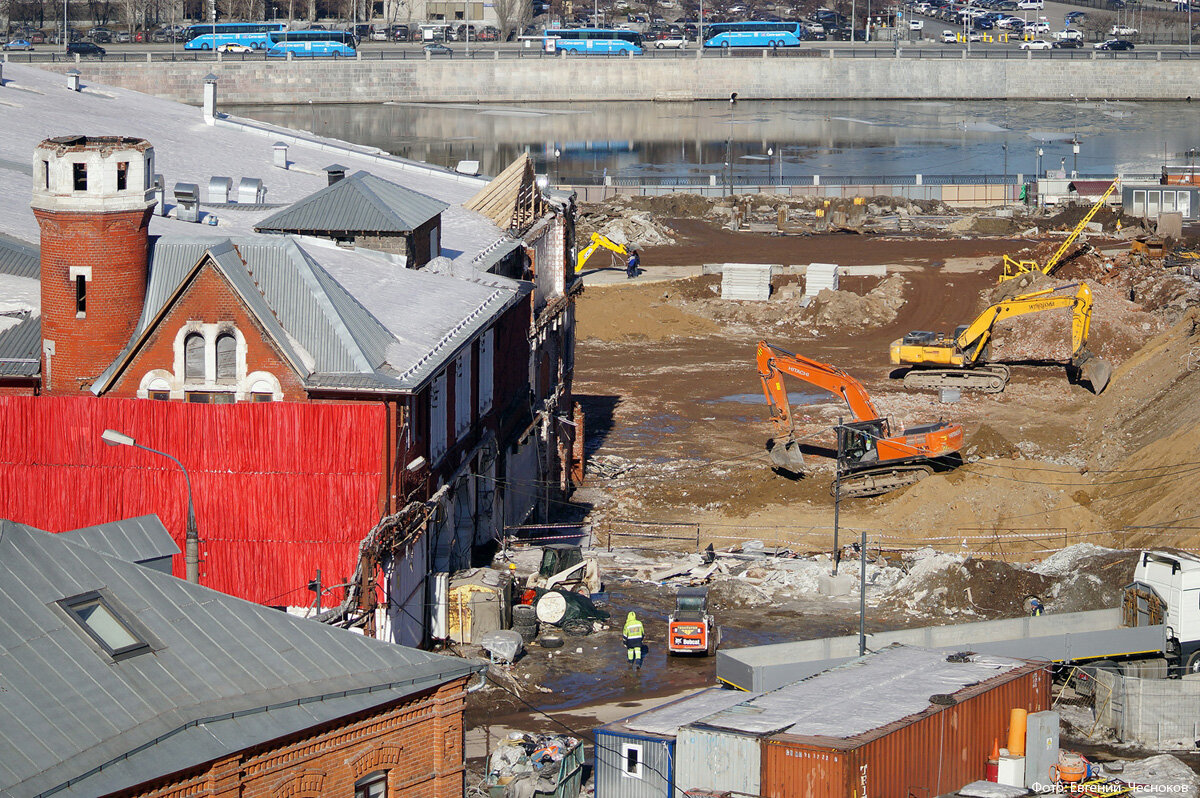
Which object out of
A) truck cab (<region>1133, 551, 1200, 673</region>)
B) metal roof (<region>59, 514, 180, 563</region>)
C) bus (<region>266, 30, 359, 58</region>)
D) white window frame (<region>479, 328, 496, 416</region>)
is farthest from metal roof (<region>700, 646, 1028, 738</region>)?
bus (<region>266, 30, 359, 58</region>)

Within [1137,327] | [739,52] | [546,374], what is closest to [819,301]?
[1137,327]

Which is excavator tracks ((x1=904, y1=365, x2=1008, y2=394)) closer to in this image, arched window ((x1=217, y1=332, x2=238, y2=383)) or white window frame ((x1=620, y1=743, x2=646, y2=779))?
arched window ((x1=217, y1=332, x2=238, y2=383))

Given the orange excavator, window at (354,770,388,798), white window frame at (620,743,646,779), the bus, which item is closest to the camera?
window at (354,770,388,798)

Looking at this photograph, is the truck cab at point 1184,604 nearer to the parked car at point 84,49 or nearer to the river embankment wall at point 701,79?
the river embankment wall at point 701,79

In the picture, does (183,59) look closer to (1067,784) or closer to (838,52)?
(838,52)

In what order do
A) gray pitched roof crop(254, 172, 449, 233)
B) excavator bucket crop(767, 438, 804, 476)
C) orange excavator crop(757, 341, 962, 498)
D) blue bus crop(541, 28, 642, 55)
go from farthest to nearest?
blue bus crop(541, 28, 642, 55)
excavator bucket crop(767, 438, 804, 476)
orange excavator crop(757, 341, 962, 498)
gray pitched roof crop(254, 172, 449, 233)

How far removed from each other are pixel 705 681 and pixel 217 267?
46.7ft

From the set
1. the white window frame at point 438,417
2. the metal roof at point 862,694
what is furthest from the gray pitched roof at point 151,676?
the white window frame at point 438,417

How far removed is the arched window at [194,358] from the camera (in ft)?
123

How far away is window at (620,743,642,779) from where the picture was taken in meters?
29.8

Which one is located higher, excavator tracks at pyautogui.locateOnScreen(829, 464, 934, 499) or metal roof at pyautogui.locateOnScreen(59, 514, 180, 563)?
metal roof at pyautogui.locateOnScreen(59, 514, 180, 563)

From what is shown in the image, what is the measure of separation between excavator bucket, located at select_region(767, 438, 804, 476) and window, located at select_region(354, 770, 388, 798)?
31206mm

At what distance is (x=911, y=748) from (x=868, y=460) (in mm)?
26204

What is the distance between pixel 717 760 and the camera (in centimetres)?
2872
